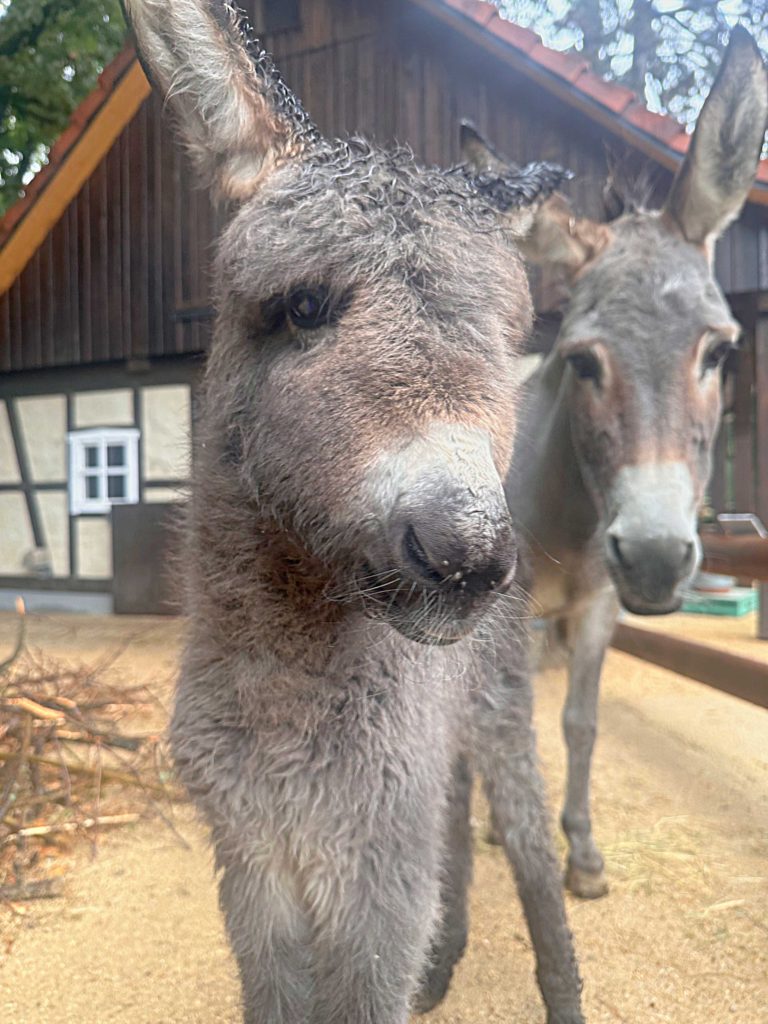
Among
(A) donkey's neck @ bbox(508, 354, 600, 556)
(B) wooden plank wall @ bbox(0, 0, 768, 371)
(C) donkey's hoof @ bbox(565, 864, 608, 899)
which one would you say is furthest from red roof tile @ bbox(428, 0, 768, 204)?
(C) donkey's hoof @ bbox(565, 864, 608, 899)

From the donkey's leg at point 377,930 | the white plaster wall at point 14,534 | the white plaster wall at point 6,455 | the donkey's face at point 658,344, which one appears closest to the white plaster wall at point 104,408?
the white plaster wall at point 6,455

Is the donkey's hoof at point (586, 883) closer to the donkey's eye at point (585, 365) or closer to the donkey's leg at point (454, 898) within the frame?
the donkey's leg at point (454, 898)

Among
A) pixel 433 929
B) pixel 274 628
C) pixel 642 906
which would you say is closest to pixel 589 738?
pixel 642 906

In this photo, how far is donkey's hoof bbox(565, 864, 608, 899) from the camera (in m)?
2.89

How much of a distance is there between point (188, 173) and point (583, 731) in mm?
5748

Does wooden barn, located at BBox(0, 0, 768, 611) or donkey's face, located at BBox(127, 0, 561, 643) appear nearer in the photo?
donkey's face, located at BBox(127, 0, 561, 643)

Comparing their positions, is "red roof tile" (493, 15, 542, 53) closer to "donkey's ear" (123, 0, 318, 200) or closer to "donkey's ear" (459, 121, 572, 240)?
"donkey's ear" (459, 121, 572, 240)

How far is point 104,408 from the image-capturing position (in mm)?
9680

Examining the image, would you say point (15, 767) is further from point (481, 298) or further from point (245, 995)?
point (481, 298)

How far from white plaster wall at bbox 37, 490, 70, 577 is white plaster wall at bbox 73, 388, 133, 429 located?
105cm

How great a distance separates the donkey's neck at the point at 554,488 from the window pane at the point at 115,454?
7.57 meters

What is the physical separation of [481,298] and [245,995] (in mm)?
1584

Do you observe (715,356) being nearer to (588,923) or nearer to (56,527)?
(588,923)

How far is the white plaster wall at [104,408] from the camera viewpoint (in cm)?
953
